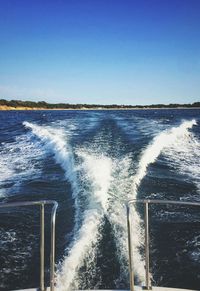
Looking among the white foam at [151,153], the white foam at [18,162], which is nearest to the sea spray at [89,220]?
the white foam at [151,153]

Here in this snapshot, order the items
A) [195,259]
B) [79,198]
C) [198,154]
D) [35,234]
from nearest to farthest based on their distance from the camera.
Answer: [195,259], [35,234], [79,198], [198,154]

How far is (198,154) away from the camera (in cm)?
1289

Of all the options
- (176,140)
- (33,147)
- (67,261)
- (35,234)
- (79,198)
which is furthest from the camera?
(176,140)

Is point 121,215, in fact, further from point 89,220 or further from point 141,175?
point 141,175

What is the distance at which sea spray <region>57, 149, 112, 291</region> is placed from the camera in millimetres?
4379

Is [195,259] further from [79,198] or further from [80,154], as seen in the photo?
[80,154]

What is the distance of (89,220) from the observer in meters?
5.89

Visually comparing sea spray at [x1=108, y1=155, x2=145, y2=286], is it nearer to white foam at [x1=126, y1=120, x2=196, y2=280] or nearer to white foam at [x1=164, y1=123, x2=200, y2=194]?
white foam at [x1=126, y1=120, x2=196, y2=280]

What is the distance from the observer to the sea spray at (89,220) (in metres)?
4.38

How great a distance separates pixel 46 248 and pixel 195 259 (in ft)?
7.48

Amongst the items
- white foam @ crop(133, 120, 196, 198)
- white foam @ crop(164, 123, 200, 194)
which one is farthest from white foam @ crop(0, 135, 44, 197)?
white foam @ crop(164, 123, 200, 194)

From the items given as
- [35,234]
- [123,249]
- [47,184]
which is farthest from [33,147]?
[123,249]

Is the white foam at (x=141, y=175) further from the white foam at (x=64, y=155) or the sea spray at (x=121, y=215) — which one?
the white foam at (x=64, y=155)

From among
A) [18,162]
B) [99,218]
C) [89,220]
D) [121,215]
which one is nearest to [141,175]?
[121,215]
